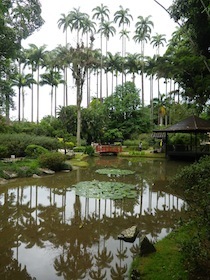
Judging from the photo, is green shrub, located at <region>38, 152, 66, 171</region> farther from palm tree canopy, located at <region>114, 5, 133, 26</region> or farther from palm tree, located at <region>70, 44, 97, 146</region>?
palm tree canopy, located at <region>114, 5, 133, 26</region>

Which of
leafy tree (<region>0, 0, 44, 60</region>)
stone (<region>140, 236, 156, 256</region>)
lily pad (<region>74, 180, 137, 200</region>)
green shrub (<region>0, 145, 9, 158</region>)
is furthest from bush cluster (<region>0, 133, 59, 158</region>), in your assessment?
stone (<region>140, 236, 156, 256</region>)

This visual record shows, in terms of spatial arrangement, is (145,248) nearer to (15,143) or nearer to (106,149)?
(15,143)

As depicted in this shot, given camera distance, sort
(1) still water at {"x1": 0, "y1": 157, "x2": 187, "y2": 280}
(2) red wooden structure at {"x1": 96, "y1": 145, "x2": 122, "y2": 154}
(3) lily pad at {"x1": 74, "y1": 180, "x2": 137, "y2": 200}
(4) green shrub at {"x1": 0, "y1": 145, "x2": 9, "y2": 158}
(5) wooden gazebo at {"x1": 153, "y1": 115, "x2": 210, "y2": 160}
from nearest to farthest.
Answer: (1) still water at {"x1": 0, "y1": 157, "x2": 187, "y2": 280} → (3) lily pad at {"x1": 74, "y1": 180, "x2": 137, "y2": 200} → (4) green shrub at {"x1": 0, "y1": 145, "x2": 9, "y2": 158} → (5) wooden gazebo at {"x1": 153, "y1": 115, "x2": 210, "y2": 160} → (2) red wooden structure at {"x1": 96, "y1": 145, "x2": 122, "y2": 154}

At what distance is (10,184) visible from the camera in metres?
9.97

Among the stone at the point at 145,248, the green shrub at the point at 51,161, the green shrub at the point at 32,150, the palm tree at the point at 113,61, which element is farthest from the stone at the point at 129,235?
the palm tree at the point at 113,61

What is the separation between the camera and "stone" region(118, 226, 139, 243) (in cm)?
494

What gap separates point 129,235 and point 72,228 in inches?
53.0

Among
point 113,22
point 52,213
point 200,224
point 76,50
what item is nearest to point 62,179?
point 52,213

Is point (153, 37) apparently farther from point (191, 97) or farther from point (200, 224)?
point (200, 224)

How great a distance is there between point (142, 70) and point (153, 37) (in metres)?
7.73

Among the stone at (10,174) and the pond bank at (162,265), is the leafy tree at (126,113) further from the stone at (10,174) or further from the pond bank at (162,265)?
the pond bank at (162,265)

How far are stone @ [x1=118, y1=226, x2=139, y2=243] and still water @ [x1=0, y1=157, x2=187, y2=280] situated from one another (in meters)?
0.09

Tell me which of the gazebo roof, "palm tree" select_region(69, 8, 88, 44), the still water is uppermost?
"palm tree" select_region(69, 8, 88, 44)

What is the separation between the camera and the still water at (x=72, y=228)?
3955 millimetres
